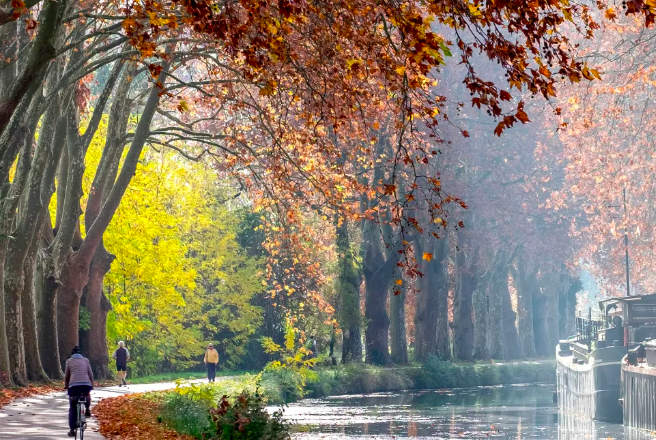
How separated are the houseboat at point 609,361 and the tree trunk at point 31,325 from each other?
60.0ft

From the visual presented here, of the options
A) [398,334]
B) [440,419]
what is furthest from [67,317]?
[398,334]

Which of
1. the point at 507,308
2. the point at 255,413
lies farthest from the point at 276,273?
the point at 255,413

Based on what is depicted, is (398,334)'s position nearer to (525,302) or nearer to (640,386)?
(640,386)

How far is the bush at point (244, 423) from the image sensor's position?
17.6m

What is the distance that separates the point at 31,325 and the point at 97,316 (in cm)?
685

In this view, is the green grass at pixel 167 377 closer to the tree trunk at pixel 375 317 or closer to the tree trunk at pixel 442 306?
the tree trunk at pixel 375 317

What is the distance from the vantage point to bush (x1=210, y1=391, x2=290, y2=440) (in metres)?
17.6

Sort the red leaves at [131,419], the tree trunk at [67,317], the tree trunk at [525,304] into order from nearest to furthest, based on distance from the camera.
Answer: the red leaves at [131,419] < the tree trunk at [67,317] < the tree trunk at [525,304]

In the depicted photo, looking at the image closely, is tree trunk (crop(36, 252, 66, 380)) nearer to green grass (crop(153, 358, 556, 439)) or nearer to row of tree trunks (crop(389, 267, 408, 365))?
green grass (crop(153, 358, 556, 439))

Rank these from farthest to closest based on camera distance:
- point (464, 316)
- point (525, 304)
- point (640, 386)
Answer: point (525, 304) < point (464, 316) < point (640, 386)

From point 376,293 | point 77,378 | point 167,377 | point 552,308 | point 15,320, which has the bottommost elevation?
point 167,377

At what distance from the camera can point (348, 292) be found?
47781 millimetres

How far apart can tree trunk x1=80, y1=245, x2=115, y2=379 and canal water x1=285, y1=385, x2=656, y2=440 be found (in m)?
6.87

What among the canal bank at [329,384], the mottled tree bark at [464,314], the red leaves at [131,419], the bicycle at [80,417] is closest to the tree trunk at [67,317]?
the canal bank at [329,384]
